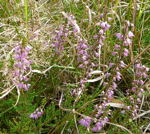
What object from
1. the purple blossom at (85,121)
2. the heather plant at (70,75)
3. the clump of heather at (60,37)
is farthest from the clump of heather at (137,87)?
the clump of heather at (60,37)

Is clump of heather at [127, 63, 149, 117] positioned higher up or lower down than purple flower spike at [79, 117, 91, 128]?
higher up

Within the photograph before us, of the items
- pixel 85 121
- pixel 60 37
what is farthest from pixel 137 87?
pixel 60 37

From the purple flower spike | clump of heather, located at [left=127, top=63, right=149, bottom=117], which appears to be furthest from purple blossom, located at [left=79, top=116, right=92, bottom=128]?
clump of heather, located at [left=127, top=63, right=149, bottom=117]

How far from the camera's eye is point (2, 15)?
352 centimetres

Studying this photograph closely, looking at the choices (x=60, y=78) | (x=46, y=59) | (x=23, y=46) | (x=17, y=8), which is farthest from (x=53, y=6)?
(x=23, y=46)

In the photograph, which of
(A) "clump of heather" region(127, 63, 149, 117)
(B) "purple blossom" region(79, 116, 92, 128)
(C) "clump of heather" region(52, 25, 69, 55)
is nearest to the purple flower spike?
(B) "purple blossom" region(79, 116, 92, 128)

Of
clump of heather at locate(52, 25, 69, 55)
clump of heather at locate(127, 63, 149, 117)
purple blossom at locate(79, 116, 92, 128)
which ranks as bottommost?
purple blossom at locate(79, 116, 92, 128)

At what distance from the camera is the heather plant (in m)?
2.19

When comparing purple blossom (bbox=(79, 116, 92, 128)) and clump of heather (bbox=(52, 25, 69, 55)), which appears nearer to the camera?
purple blossom (bbox=(79, 116, 92, 128))

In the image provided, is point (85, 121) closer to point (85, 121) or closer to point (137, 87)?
point (85, 121)

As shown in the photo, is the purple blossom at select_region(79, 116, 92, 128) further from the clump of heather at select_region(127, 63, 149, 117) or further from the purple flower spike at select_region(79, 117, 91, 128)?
the clump of heather at select_region(127, 63, 149, 117)

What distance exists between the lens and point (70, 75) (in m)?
2.84

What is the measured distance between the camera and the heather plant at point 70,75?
7.19 ft

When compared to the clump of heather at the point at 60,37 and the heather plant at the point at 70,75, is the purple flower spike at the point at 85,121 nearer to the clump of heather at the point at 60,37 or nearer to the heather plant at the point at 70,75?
the heather plant at the point at 70,75
